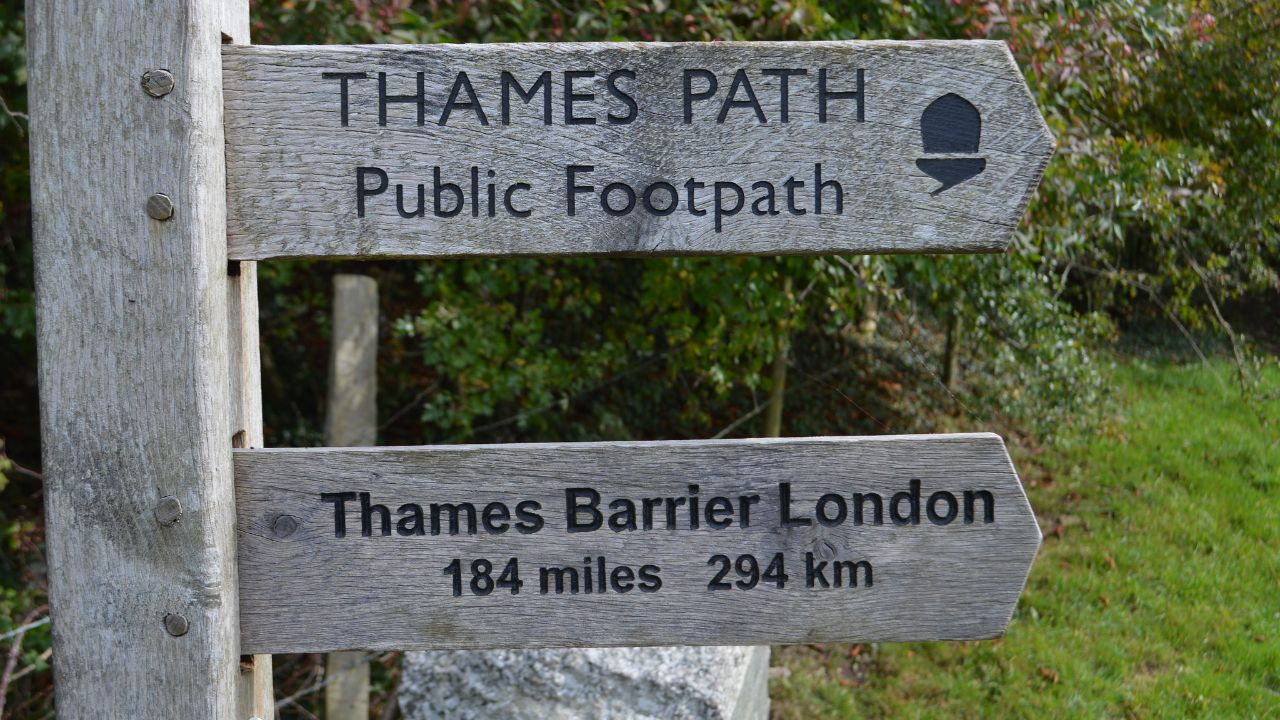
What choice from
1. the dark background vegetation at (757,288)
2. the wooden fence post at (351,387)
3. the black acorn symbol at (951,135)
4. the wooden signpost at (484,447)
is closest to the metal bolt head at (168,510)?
the wooden signpost at (484,447)

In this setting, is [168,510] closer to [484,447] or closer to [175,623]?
[175,623]

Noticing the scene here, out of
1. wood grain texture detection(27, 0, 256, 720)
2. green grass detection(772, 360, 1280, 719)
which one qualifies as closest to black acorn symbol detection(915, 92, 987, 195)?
wood grain texture detection(27, 0, 256, 720)

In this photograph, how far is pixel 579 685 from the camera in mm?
3293

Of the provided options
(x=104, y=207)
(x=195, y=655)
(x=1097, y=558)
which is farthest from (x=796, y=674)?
(x=104, y=207)

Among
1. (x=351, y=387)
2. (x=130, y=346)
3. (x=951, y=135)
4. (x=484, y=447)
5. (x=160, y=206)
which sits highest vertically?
(x=951, y=135)

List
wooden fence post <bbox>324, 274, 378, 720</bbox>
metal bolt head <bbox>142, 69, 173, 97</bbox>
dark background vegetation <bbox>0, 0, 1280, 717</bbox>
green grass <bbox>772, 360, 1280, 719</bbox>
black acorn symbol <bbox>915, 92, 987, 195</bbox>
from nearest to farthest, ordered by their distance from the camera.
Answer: metal bolt head <bbox>142, 69, 173, 97</bbox>
black acorn symbol <bbox>915, 92, 987, 195</bbox>
dark background vegetation <bbox>0, 0, 1280, 717</bbox>
wooden fence post <bbox>324, 274, 378, 720</bbox>
green grass <bbox>772, 360, 1280, 719</bbox>

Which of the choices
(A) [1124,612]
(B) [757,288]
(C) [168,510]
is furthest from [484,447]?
(A) [1124,612]

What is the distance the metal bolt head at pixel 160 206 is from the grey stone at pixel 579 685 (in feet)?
7.37

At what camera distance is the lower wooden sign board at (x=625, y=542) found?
1.53 metres

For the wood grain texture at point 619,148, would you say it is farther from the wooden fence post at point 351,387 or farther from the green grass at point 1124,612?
the green grass at point 1124,612

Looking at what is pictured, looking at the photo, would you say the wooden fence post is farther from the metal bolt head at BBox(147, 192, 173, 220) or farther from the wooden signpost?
the metal bolt head at BBox(147, 192, 173, 220)

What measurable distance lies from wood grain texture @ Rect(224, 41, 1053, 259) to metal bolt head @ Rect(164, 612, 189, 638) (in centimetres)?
54

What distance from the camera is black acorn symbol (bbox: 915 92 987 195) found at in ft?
5.01

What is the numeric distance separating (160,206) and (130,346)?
0.20 metres
